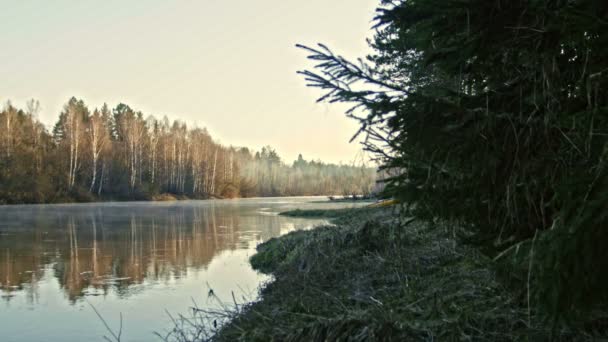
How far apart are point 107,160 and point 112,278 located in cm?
4874

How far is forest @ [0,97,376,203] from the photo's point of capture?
47625mm

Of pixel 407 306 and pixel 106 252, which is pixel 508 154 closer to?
pixel 407 306

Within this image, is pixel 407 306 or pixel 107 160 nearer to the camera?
pixel 407 306

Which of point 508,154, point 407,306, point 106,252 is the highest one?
point 508,154

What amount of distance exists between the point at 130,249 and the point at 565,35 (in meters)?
13.3

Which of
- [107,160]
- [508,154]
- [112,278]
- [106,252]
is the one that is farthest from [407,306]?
[107,160]

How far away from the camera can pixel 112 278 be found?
9.87m

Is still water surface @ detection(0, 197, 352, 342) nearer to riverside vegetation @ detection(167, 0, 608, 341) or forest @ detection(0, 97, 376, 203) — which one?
riverside vegetation @ detection(167, 0, 608, 341)

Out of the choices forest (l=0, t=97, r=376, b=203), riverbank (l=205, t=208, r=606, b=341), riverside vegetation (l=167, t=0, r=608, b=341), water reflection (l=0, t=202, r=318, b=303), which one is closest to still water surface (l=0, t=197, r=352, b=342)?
water reflection (l=0, t=202, r=318, b=303)

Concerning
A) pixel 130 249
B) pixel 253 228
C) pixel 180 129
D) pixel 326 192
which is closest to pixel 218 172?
pixel 180 129

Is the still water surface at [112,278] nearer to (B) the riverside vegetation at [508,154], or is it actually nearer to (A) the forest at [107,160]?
(B) the riverside vegetation at [508,154]

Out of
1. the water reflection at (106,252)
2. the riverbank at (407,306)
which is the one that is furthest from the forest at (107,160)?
the riverbank at (407,306)

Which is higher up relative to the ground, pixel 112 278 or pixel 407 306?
pixel 407 306

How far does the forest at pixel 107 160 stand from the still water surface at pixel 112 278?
→ 30092mm
